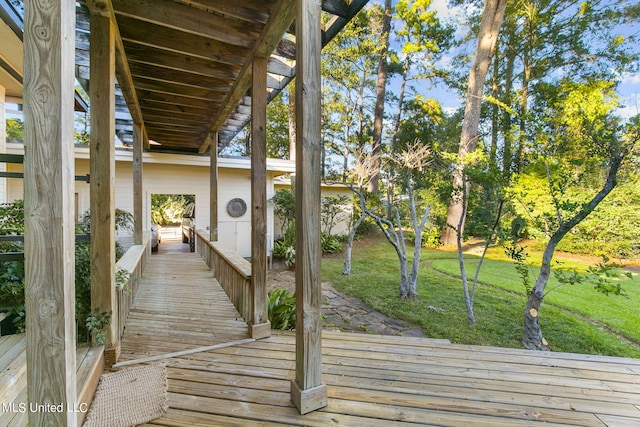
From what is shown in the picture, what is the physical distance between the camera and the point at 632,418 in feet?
5.90

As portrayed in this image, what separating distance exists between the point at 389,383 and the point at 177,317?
2.48 m

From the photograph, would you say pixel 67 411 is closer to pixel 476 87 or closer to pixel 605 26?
pixel 476 87

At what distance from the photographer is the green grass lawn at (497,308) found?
4.42 m

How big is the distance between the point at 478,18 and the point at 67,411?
791 inches

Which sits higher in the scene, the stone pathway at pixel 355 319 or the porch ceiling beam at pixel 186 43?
the porch ceiling beam at pixel 186 43

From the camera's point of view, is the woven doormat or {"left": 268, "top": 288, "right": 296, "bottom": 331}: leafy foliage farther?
{"left": 268, "top": 288, "right": 296, "bottom": 331}: leafy foliage

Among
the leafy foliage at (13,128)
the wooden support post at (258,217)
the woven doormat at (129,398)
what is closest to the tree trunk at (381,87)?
the wooden support post at (258,217)

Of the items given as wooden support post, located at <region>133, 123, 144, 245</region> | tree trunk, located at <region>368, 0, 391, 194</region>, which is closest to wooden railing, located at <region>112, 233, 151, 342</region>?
wooden support post, located at <region>133, 123, 144, 245</region>

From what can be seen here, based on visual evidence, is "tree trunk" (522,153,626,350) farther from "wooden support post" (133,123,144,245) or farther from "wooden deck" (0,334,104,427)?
"wooden support post" (133,123,144,245)

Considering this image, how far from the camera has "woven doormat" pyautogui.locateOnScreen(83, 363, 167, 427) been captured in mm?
1707

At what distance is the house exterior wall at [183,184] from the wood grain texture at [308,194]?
6856mm

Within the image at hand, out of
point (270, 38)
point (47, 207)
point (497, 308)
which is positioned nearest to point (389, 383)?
point (47, 207)

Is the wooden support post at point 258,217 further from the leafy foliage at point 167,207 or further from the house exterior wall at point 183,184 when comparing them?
the leafy foliage at point 167,207

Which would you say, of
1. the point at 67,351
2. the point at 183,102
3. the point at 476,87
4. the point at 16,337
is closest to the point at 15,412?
the point at 67,351
